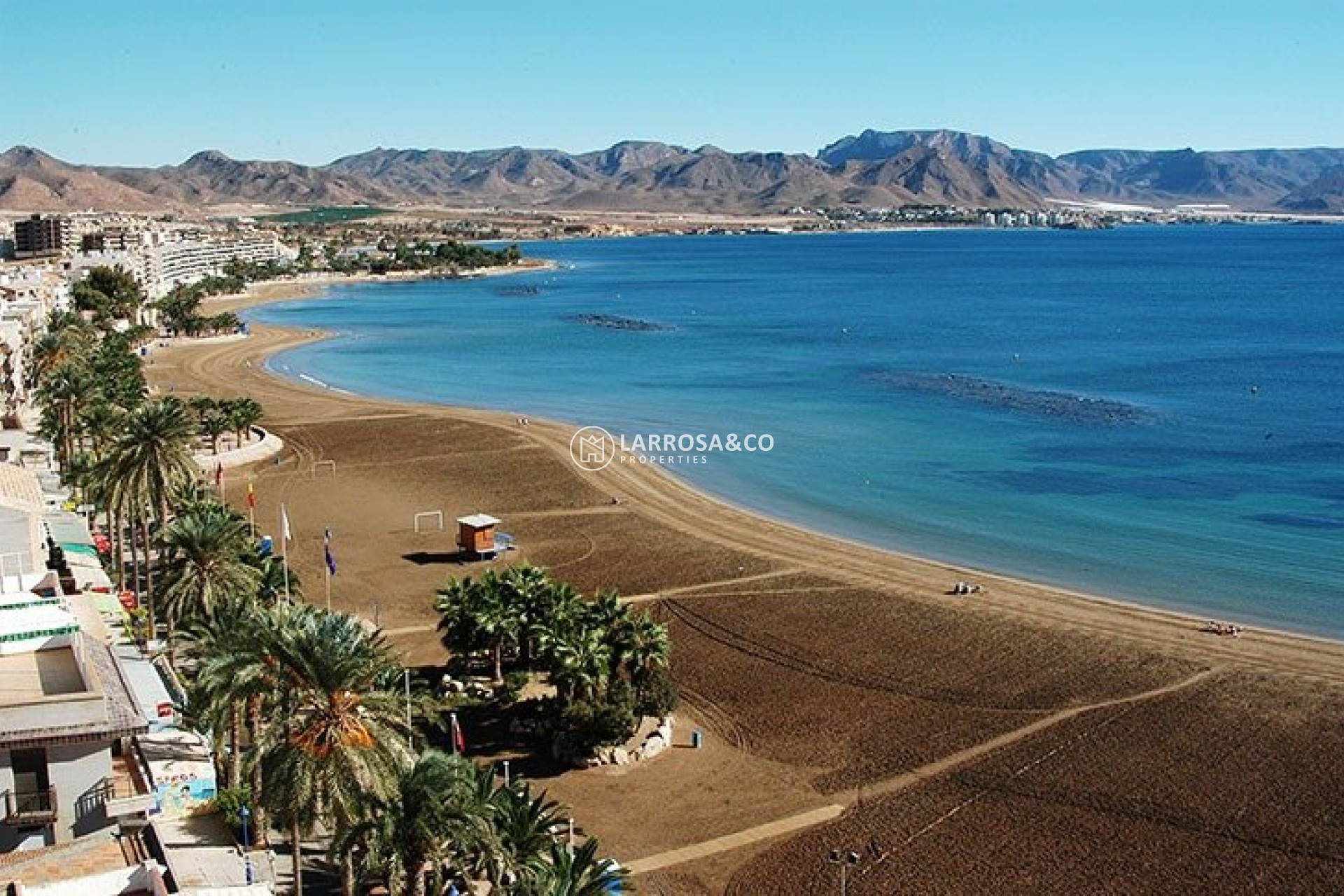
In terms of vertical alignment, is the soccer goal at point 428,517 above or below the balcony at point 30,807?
below

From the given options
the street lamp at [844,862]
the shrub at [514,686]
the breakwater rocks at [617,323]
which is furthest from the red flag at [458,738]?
the breakwater rocks at [617,323]

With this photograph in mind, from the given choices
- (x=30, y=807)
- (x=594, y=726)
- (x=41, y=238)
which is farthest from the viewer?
(x=41, y=238)

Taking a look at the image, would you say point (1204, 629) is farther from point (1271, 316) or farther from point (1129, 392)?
point (1271, 316)

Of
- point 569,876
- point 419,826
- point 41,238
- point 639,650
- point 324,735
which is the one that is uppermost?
point 41,238

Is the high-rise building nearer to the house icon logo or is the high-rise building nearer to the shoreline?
the house icon logo

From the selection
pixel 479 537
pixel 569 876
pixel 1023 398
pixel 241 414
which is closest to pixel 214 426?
pixel 241 414

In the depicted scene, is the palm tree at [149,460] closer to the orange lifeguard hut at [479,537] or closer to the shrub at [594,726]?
the orange lifeguard hut at [479,537]

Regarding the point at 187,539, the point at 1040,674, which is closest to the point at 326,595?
the point at 187,539

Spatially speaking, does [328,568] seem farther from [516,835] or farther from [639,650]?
[516,835]
